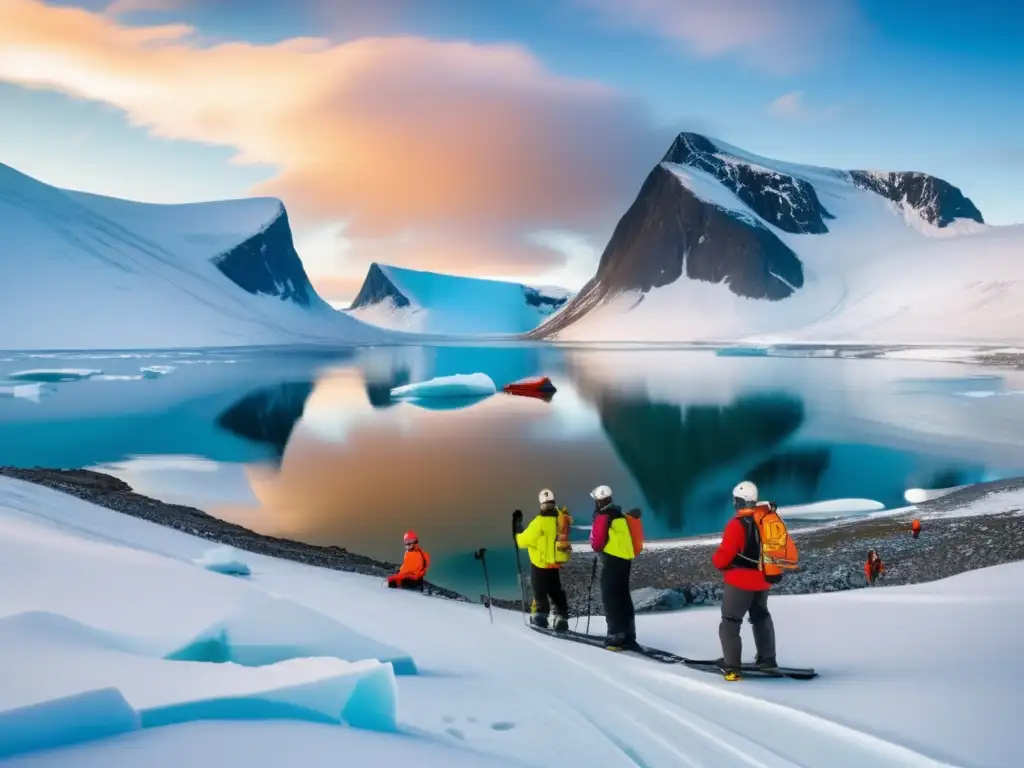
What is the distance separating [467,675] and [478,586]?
8.92 metres

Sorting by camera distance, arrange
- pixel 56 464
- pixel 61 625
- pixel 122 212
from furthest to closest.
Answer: pixel 122 212, pixel 56 464, pixel 61 625

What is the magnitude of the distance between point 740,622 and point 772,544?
779 millimetres

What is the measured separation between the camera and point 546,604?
28.9 ft

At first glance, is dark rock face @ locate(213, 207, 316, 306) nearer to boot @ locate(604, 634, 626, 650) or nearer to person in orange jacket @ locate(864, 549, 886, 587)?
person in orange jacket @ locate(864, 549, 886, 587)

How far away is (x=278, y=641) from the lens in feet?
16.6

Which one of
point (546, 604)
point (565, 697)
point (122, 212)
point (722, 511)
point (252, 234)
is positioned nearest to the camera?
point (565, 697)

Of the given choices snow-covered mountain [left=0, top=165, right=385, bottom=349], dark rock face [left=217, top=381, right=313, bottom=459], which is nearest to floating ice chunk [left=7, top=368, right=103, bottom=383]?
dark rock face [left=217, top=381, right=313, bottom=459]

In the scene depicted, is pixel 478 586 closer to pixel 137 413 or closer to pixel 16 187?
pixel 137 413

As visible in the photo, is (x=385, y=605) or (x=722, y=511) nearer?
(x=385, y=605)

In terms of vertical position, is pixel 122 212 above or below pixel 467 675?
above

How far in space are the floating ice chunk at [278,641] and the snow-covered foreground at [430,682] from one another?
0.04 ft

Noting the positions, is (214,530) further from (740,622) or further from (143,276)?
(143,276)

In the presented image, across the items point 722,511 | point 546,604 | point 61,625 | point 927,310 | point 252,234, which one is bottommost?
point 722,511

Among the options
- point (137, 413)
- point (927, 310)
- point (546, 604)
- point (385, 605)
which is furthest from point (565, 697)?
point (927, 310)
